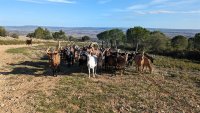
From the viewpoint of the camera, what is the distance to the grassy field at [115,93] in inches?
615

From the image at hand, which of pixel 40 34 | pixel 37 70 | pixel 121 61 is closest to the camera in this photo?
pixel 121 61

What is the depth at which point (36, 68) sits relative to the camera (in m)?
26.6

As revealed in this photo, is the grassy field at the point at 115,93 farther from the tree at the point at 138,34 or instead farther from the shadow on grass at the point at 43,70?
the tree at the point at 138,34

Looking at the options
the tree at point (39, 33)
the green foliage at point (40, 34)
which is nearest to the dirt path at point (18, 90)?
the tree at point (39, 33)

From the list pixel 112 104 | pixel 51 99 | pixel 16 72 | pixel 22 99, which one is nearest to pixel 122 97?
pixel 112 104

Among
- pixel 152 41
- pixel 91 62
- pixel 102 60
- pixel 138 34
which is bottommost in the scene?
pixel 152 41

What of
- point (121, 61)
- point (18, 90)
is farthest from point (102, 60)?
point (18, 90)

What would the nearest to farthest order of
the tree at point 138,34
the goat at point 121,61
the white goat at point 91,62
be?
the white goat at point 91,62
the goat at point 121,61
the tree at point 138,34

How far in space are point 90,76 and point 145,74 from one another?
4.20 meters

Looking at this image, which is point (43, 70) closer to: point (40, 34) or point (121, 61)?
point (121, 61)

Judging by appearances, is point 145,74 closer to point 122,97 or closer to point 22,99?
point 122,97

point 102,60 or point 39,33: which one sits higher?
point 102,60

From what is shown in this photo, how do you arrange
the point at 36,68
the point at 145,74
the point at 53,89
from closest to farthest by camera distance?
the point at 53,89, the point at 145,74, the point at 36,68

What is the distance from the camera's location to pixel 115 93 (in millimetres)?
18156
